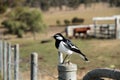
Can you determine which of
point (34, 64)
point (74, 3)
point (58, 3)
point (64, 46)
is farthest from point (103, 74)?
point (58, 3)

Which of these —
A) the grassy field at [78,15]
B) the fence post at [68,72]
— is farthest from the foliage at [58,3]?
the fence post at [68,72]

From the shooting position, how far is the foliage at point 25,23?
1795 inches

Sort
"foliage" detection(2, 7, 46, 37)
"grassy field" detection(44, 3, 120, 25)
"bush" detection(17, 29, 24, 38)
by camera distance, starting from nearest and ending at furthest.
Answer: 1. "bush" detection(17, 29, 24, 38)
2. "foliage" detection(2, 7, 46, 37)
3. "grassy field" detection(44, 3, 120, 25)

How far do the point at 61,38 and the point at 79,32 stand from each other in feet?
75.6

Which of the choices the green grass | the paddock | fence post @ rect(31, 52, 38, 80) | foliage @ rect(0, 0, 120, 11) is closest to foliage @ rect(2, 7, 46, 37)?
the paddock

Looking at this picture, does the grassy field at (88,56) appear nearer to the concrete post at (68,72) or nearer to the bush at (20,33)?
the concrete post at (68,72)

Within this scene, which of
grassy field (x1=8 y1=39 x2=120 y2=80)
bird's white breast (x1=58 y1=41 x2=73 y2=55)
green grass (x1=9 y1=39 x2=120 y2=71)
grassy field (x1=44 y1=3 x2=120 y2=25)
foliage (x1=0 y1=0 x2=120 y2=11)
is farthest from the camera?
foliage (x1=0 y1=0 x2=120 y2=11)

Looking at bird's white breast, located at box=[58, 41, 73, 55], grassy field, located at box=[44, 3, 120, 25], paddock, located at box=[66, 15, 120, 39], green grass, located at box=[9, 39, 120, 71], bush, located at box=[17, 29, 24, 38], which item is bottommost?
grassy field, located at box=[44, 3, 120, 25]

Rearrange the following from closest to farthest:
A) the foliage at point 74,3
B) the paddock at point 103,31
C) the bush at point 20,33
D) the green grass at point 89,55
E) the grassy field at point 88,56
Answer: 1. the grassy field at point 88,56
2. the green grass at point 89,55
3. the paddock at point 103,31
4. the bush at point 20,33
5. the foliage at point 74,3

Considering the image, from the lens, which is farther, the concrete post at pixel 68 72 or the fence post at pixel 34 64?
the fence post at pixel 34 64

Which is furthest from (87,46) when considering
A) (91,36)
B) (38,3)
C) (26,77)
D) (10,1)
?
(38,3)

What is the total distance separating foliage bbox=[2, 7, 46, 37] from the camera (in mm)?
45603

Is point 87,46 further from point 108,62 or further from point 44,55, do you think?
point 108,62

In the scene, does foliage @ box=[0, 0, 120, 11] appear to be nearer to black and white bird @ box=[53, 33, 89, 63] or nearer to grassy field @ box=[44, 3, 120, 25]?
grassy field @ box=[44, 3, 120, 25]
